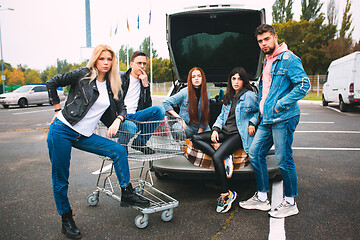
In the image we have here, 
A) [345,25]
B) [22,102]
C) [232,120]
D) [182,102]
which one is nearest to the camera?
[232,120]

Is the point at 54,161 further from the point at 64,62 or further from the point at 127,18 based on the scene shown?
Result: the point at 64,62

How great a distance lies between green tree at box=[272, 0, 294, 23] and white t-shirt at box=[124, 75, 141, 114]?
4449 cm

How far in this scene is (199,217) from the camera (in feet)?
10.6

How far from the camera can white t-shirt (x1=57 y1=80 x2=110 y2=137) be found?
2941mm

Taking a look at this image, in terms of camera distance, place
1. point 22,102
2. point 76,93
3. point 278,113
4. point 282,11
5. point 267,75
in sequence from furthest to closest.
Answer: point 282,11, point 22,102, point 267,75, point 278,113, point 76,93

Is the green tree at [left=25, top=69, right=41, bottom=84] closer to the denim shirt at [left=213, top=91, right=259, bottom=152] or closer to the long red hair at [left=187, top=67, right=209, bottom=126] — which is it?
the long red hair at [left=187, top=67, right=209, bottom=126]

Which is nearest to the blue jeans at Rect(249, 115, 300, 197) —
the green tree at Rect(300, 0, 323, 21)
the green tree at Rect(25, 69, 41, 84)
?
the green tree at Rect(300, 0, 323, 21)

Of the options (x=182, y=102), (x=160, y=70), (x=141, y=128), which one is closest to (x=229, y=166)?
(x=141, y=128)

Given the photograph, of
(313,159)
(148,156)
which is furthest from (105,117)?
(313,159)

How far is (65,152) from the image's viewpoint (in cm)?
289

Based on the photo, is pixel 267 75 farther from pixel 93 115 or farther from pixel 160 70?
pixel 160 70

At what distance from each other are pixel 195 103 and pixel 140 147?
4.03ft

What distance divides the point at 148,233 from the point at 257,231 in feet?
3.56

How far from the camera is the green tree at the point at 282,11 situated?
42531 mm
